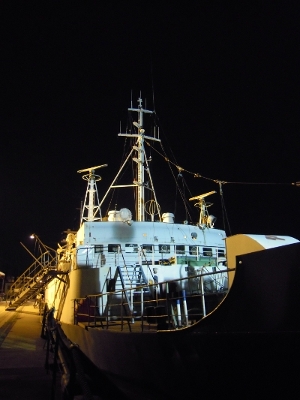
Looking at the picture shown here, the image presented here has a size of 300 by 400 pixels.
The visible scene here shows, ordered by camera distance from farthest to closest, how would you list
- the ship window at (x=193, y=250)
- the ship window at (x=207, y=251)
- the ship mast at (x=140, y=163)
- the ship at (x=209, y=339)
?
the ship mast at (x=140, y=163), the ship window at (x=207, y=251), the ship window at (x=193, y=250), the ship at (x=209, y=339)

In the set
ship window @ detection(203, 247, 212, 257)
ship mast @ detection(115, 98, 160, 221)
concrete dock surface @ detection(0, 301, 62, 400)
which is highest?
ship mast @ detection(115, 98, 160, 221)

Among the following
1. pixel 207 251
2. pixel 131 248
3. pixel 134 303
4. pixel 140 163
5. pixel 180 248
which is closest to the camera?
pixel 134 303

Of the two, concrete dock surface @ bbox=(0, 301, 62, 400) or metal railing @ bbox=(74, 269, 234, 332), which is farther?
metal railing @ bbox=(74, 269, 234, 332)

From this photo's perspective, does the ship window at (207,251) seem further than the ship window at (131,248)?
Yes

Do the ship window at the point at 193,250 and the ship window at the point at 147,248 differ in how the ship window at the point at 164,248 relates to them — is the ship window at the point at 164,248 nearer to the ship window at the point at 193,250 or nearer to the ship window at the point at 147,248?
the ship window at the point at 147,248

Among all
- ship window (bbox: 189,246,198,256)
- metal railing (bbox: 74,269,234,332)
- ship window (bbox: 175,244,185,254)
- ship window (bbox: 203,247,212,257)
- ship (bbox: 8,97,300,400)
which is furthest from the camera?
ship window (bbox: 203,247,212,257)

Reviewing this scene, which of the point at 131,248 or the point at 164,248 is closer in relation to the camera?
the point at 131,248

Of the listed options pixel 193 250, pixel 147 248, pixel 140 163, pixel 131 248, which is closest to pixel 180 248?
pixel 193 250

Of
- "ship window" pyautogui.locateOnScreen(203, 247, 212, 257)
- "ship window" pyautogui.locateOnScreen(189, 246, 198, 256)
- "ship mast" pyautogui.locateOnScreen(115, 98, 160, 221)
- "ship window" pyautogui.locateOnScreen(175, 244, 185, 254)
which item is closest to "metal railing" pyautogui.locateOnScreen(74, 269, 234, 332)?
"ship window" pyautogui.locateOnScreen(175, 244, 185, 254)

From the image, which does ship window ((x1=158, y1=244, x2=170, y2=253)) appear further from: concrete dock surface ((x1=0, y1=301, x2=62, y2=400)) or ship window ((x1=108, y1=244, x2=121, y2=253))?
concrete dock surface ((x1=0, y1=301, x2=62, y2=400))

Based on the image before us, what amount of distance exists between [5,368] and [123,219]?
21.4 feet

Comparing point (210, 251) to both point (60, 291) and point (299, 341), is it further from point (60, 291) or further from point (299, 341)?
point (299, 341)

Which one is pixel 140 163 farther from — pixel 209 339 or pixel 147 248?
pixel 209 339

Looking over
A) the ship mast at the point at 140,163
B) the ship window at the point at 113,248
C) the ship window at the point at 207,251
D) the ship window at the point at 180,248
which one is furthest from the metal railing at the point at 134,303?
the ship mast at the point at 140,163
